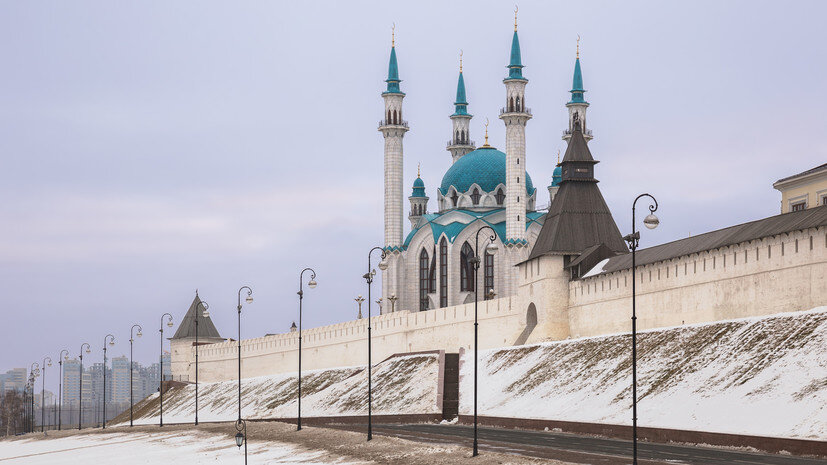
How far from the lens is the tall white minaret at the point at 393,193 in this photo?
104562mm

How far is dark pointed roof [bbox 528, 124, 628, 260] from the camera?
6931 centimetres

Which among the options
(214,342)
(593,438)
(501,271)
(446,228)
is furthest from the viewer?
(214,342)

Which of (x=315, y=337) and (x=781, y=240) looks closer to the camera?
(x=781, y=240)

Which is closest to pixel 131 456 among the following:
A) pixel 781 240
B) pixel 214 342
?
pixel 781 240

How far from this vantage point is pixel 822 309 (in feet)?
143

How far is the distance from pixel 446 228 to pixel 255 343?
21.1m

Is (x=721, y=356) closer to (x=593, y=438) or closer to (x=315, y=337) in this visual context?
(x=593, y=438)

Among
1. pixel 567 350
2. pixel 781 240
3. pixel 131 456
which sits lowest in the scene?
pixel 131 456

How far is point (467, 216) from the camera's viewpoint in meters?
106

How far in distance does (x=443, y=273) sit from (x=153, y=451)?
51.9 metres

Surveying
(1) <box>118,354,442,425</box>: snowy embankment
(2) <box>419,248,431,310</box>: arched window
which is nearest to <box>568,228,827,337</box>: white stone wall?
(1) <box>118,354,442,425</box>: snowy embankment

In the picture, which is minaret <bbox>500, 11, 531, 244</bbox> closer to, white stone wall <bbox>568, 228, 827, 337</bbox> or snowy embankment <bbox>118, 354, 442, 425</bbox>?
snowy embankment <bbox>118, 354, 442, 425</bbox>

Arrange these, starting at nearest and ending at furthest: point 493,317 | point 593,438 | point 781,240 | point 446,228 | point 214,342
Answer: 1. point 593,438
2. point 781,240
3. point 493,317
4. point 446,228
5. point 214,342

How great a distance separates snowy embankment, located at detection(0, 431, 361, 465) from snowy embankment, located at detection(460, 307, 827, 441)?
1118 cm
